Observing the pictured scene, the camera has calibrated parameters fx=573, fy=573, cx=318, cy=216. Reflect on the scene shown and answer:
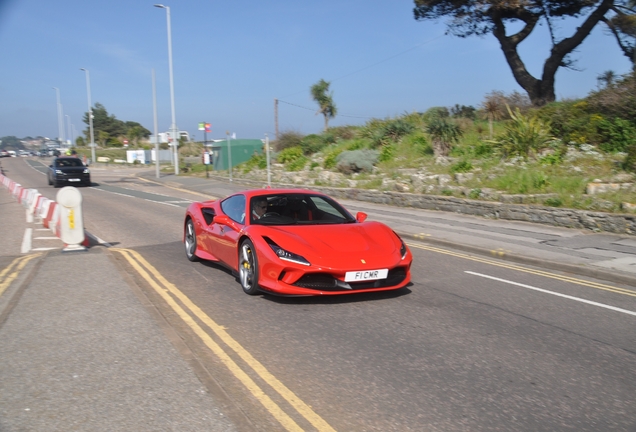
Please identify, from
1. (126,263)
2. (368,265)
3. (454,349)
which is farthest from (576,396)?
(126,263)

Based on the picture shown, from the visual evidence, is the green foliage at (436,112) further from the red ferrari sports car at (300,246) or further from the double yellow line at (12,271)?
the double yellow line at (12,271)

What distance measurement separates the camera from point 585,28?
2386 cm

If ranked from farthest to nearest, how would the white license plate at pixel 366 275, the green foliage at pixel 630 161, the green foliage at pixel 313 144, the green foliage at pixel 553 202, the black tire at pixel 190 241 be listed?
the green foliage at pixel 313 144, the green foliage at pixel 630 161, the green foliage at pixel 553 202, the black tire at pixel 190 241, the white license plate at pixel 366 275

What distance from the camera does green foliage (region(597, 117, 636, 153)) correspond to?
15.9 metres

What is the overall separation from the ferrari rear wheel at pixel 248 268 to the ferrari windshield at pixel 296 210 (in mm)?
520

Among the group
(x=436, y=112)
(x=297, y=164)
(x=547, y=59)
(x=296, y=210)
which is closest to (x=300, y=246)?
(x=296, y=210)

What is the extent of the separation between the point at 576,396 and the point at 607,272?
16.3 ft

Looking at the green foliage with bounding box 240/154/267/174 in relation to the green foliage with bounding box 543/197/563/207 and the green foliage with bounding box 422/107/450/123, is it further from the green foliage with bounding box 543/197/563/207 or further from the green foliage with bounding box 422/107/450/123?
the green foliage with bounding box 543/197/563/207

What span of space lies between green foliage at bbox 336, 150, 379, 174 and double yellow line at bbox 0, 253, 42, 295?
15316 millimetres

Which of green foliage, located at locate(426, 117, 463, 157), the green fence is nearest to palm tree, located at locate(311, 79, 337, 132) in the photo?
the green fence

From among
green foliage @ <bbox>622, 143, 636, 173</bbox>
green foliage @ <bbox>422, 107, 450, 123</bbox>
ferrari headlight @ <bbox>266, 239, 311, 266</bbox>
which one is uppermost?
green foliage @ <bbox>422, 107, 450, 123</bbox>

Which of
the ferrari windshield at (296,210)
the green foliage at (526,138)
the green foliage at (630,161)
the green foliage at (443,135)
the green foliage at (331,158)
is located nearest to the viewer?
the ferrari windshield at (296,210)

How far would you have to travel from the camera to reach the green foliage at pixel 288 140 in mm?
34594

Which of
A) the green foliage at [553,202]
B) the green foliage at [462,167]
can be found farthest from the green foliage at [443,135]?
the green foliage at [553,202]
